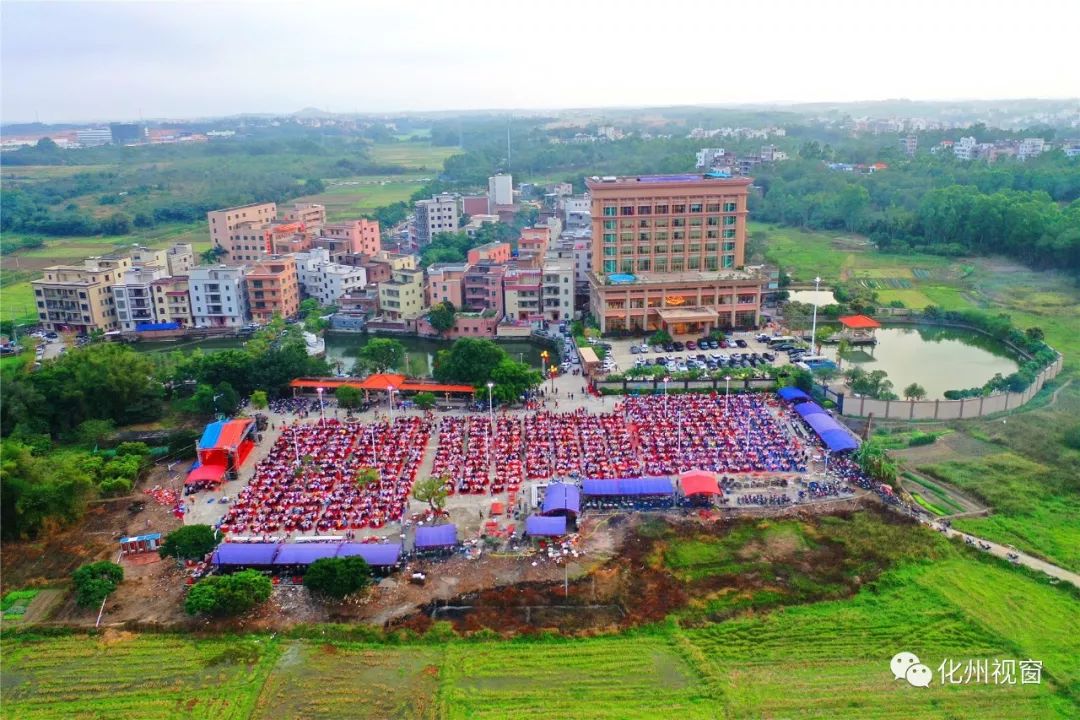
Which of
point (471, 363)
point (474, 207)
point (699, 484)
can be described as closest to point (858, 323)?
point (471, 363)

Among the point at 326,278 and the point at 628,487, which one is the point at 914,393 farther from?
the point at 326,278

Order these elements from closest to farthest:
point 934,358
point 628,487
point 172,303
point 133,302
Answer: point 628,487 < point 934,358 < point 133,302 < point 172,303

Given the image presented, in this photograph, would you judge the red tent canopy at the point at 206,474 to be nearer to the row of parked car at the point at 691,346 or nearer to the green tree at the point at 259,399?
the green tree at the point at 259,399

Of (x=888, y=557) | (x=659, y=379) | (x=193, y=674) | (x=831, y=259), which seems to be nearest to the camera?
(x=193, y=674)

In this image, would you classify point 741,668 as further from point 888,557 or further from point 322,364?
point 322,364

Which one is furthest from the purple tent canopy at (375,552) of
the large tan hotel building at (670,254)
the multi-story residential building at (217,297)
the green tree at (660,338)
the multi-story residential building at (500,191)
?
the multi-story residential building at (500,191)

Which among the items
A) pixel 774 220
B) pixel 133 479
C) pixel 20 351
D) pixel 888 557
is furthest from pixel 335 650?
pixel 774 220
